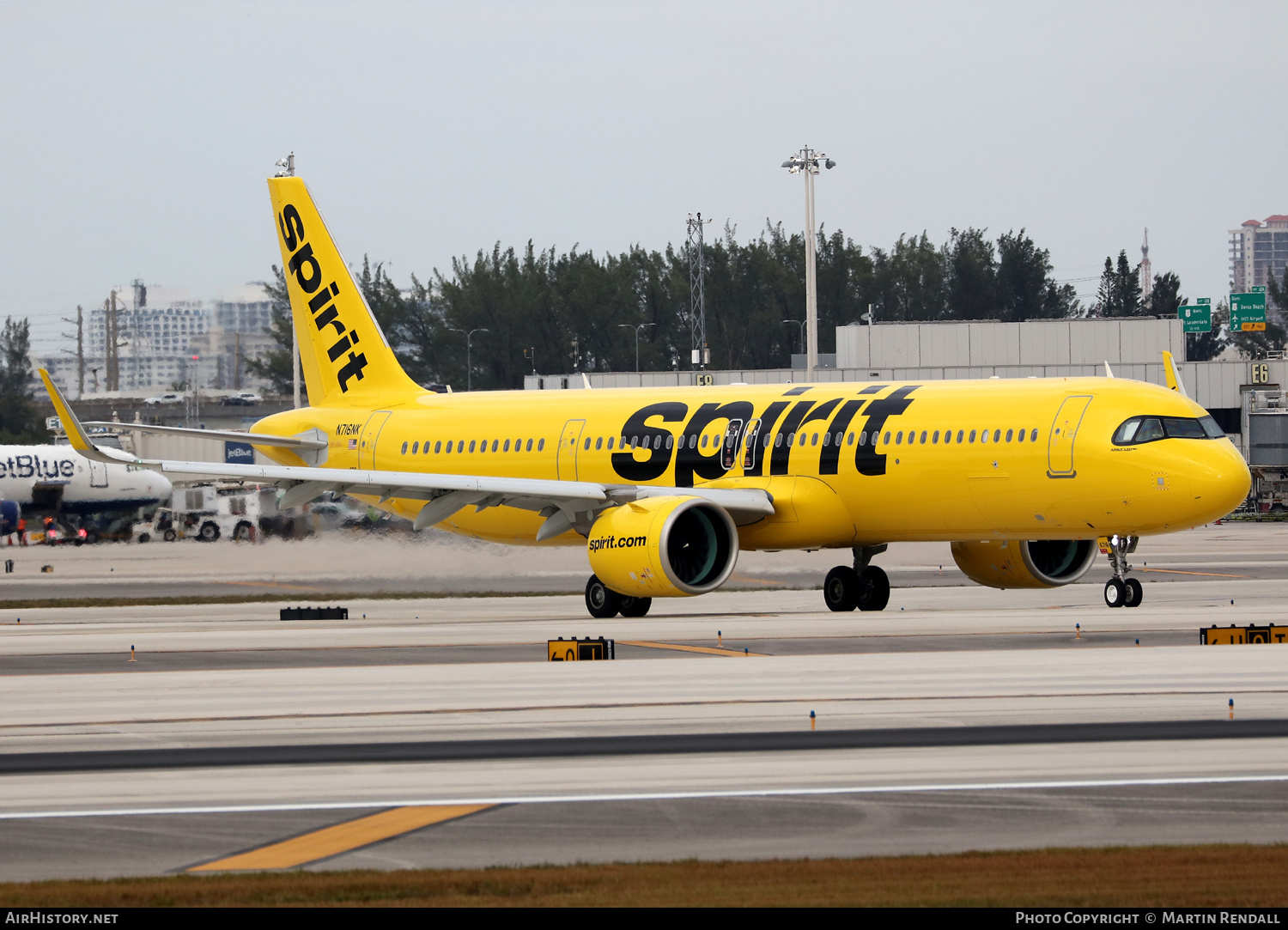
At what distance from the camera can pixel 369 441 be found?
39500 millimetres

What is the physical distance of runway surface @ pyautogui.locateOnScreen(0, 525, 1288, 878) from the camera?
38.5 ft

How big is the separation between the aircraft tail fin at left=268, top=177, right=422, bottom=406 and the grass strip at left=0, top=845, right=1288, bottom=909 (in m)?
31.1

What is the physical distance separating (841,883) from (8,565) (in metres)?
47.6

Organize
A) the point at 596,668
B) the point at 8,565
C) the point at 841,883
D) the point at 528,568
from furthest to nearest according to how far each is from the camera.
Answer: the point at 8,565
the point at 528,568
the point at 596,668
the point at 841,883

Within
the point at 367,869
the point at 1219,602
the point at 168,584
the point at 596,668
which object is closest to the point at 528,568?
the point at 168,584

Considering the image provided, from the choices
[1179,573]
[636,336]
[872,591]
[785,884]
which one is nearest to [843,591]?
[872,591]

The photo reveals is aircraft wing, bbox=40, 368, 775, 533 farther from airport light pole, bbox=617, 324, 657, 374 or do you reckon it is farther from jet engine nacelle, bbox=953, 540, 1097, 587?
airport light pole, bbox=617, 324, 657, 374

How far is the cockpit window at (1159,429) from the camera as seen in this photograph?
1151 inches

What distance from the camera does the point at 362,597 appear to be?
41.2 meters

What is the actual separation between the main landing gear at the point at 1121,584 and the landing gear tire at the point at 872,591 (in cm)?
443

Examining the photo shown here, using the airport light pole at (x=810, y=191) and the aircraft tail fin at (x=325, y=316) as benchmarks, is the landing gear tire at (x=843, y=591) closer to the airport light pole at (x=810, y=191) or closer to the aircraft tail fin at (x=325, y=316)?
the aircraft tail fin at (x=325, y=316)

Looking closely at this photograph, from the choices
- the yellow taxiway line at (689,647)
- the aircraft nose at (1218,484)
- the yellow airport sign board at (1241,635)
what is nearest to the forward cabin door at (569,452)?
the yellow taxiway line at (689,647)

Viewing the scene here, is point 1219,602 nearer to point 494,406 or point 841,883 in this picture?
point 494,406

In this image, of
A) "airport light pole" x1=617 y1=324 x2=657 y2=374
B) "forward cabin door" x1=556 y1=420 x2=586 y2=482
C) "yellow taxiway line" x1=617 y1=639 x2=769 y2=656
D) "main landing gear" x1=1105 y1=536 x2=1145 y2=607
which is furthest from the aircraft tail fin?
"airport light pole" x1=617 y1=324 x2=657 y2=374
